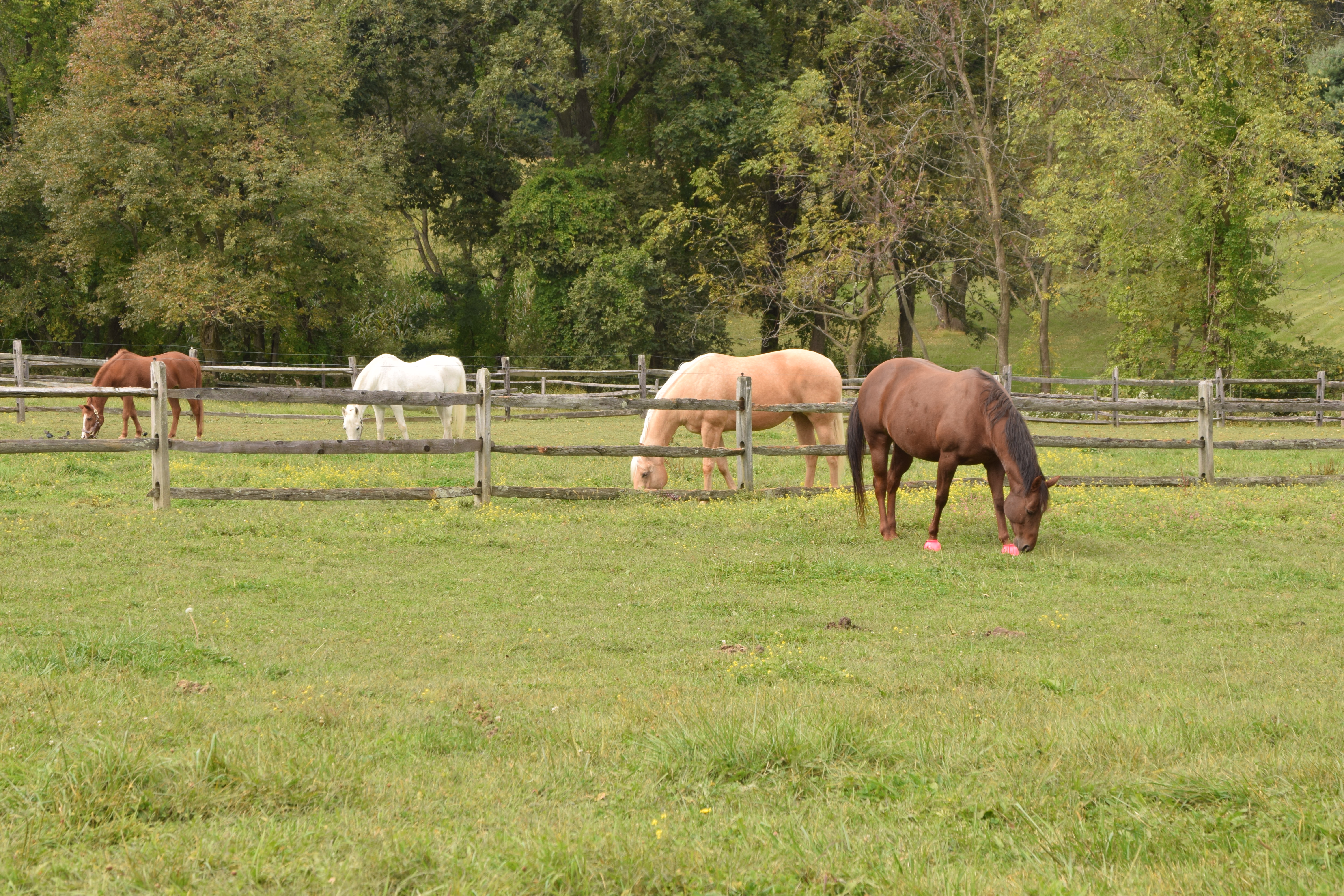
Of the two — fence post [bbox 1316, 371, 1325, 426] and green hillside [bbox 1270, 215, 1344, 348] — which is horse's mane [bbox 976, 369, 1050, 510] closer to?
fence post [bbox 1316, 371, 1325, 426]

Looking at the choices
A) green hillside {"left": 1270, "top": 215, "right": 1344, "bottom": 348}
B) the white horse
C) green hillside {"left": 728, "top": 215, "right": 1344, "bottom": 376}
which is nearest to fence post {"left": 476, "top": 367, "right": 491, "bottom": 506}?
the white horse

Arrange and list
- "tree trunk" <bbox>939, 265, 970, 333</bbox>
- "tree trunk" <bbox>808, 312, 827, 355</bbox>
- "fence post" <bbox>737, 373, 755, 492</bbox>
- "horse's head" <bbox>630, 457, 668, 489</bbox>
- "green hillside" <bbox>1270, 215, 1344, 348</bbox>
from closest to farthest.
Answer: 1. "fence post" <bbox>737, 373, 755, 492</bbox>
2. "horse's head" <bbox>630, 457, 668, 489</bbox>
3. "tree trunk" <bbox>808, 312, 827, 355</bbox>
4. "tree trunk" <bbox>939, 265, 970, 333</bbox>
5. "green hillside" <bbox>1270, 215, 1344, 348</bbox>

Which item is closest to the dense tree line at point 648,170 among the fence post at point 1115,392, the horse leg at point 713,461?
the fence post at point 1115,392

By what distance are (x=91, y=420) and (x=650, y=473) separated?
945 centimetres

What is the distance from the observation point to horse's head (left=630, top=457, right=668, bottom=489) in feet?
42.0

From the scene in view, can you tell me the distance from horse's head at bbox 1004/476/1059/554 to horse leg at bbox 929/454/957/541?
543 millimetres

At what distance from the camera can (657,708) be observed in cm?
447

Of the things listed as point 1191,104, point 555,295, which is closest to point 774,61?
point 555,295

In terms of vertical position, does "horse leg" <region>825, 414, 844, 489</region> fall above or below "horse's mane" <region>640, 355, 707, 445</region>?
below

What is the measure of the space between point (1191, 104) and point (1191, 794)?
88.5 ft

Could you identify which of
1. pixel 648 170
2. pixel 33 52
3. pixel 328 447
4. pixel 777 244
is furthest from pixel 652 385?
pixel 33 52

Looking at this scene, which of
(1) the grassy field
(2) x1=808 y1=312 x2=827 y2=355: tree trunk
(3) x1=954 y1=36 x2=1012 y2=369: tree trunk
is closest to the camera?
(1) the grassy field

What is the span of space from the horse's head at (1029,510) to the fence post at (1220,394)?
13.7 metres

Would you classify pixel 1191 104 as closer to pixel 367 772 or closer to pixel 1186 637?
pixel 1186 637
